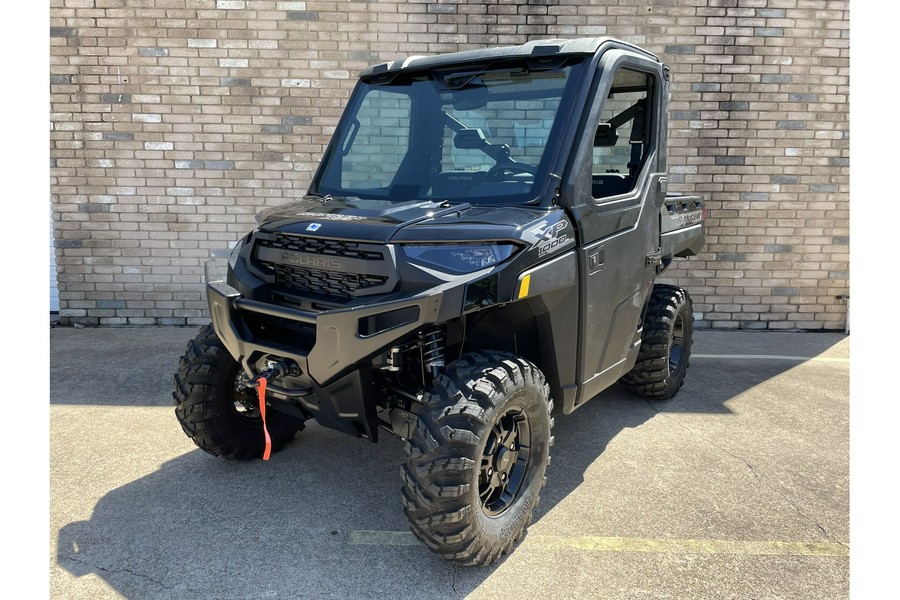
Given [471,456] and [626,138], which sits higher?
[626,138]

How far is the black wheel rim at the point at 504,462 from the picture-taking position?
2.76 meters

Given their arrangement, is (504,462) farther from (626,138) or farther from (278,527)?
(626,138)

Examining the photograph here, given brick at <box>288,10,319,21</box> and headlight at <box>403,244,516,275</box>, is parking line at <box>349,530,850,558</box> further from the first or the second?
brick at <box>288,10,319,21</box>

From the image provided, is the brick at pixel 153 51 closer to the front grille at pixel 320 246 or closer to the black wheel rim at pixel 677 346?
the front grille at pixel 320 246

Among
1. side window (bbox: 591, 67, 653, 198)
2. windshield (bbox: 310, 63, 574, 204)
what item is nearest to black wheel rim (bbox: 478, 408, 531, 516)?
windshield (bbox: 310, 63, 574, 204)

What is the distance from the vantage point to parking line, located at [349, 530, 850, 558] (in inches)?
113

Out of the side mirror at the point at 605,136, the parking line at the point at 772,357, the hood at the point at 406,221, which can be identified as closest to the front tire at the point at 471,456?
the hood at the point at 406,221

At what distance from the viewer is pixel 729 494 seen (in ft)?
11.1

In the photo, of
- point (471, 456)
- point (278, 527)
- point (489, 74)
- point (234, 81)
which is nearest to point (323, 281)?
point (471, 456)

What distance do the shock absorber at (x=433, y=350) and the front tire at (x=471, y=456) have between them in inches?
3.9

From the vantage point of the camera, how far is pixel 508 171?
10.1 ft

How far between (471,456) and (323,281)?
1.02 metres

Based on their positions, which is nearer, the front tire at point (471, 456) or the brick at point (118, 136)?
the front tire at point (471, 456)

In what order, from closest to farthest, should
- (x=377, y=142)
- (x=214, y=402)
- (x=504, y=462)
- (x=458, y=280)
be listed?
(x=458, y=280), (x=504, y=462), (x=214, y=402), (x=377, y=142)
